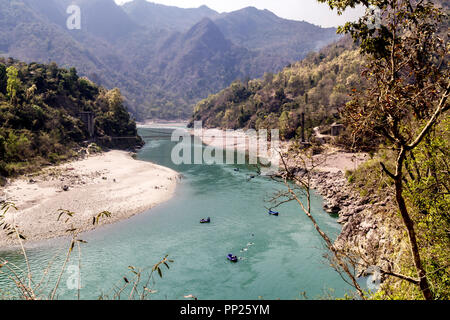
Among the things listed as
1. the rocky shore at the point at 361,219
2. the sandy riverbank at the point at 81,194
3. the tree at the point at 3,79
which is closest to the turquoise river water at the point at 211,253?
the rocky shore at the point at 361,219

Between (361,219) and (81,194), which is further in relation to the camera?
(81,194)

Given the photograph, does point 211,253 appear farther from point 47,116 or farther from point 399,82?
point 47,116

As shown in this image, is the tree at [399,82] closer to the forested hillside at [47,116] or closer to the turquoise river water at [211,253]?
the turquoise river water at [211,253]

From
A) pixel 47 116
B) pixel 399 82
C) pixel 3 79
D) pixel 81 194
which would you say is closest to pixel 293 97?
pixel 47 116
